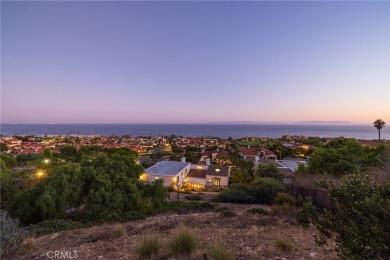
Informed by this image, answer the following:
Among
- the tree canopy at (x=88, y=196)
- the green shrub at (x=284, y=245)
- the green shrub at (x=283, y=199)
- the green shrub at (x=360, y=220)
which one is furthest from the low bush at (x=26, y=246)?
the green shrub at (x=283, y=199)

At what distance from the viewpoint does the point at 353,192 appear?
3080mm

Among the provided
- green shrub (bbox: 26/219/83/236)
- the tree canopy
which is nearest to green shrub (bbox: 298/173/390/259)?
the tree canopy

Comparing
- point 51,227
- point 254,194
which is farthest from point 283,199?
point 51,227

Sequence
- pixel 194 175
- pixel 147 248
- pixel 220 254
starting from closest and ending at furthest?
pixel 220 254, pixel 147 248, pixel 194 175

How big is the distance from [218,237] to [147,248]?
6.42 ft

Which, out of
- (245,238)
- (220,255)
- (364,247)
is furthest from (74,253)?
(364,247)

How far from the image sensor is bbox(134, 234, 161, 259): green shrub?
14.3 feet

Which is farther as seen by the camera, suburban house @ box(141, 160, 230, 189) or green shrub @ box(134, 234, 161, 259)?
suburban house @ box(141, 160, 230, 189)

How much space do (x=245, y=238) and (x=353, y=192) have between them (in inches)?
127

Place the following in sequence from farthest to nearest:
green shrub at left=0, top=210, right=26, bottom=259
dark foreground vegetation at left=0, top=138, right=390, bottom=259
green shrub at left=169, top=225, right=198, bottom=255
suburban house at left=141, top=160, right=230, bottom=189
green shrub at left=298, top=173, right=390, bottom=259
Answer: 1. suburban house at left=141, top=160, right=230, bottom=189
2. green shrub at left=0, top=210, right=26, bottom=259
3. green shrub at left=169, top=225, right=198, bottom=255
4. dark foreground vegetation at left=0, top=138, right=390, bottom=259
5. green shrub at left=298, top=173, right=390, bottom=259

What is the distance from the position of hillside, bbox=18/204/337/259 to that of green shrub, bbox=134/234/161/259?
Result: 16 cm

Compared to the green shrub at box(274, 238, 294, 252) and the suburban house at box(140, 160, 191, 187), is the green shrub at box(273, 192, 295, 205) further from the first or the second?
the suburban house at box(140, 160, 191, 187)

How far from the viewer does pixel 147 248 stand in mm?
4422

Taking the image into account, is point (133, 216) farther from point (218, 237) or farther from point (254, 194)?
point (254, 194)
